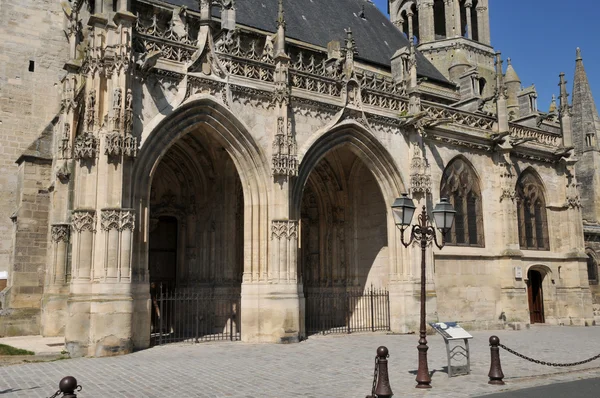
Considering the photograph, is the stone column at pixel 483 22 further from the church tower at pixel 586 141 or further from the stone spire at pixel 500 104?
the stone spire at pixel 500 104

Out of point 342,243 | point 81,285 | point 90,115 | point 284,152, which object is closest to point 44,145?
point 90,115

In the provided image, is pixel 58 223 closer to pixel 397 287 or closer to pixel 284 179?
pixel 284 179

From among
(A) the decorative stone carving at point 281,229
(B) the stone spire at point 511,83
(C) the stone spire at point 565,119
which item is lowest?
(A) the decorative stone carving at point 281,229

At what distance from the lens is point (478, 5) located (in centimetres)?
3388

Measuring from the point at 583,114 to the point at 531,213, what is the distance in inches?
1039

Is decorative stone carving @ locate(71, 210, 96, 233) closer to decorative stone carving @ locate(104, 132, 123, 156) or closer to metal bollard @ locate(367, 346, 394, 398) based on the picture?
decorative stone carving @ locate(104, 132, 123, 156)

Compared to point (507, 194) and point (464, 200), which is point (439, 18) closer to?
point (507, 194)

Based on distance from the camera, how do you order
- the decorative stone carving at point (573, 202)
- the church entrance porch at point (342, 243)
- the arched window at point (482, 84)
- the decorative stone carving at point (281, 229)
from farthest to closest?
1. the arched window at point (482, 84)
2. the decorative stone carving at point (573, 202)
3. the church entrance porch at point (342, 243)
4. the decorative stone carving at point (281, 229)

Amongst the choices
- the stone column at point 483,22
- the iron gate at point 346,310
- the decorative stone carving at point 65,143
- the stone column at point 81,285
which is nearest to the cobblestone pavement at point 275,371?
the stone column at point 81,285

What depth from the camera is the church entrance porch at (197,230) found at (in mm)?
16797

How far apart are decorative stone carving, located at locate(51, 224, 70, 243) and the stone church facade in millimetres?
146

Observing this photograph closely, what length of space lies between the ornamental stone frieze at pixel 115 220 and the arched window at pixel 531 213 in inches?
595

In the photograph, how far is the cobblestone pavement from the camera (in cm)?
790

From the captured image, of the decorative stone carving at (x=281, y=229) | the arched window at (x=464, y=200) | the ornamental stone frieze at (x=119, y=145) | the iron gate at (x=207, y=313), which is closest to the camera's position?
the ornamental stone frieze at (x=119, y=145)
